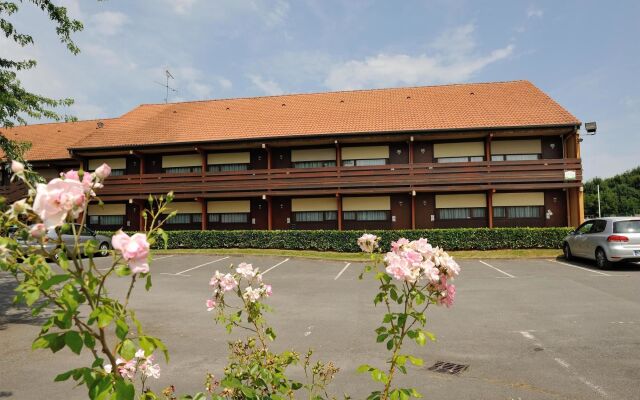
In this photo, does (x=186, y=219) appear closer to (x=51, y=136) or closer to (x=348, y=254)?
(x=348, y=254)

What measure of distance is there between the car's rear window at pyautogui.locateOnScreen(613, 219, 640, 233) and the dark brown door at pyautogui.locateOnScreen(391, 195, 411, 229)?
9.74 m

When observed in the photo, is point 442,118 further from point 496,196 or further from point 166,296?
point 166,296

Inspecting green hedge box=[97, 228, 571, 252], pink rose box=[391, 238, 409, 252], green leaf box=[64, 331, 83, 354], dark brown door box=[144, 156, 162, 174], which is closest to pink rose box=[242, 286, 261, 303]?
pink rose box=[391, 238, 409, 252]

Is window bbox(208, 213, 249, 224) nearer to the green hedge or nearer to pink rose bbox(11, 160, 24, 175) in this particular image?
the green hedge

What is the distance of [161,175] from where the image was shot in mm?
21453

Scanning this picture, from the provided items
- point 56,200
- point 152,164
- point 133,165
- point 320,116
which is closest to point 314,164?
point 320,116

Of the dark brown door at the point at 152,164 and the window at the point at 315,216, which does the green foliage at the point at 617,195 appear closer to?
the window at the point at 315,216

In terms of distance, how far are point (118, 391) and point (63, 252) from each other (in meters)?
0.66

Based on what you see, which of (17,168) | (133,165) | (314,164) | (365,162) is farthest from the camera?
(133,165)

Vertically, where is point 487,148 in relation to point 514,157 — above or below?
above

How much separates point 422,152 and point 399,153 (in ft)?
4.28

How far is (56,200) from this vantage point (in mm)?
1454

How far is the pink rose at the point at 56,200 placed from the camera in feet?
4.70

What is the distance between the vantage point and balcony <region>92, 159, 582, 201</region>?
18469 mm
